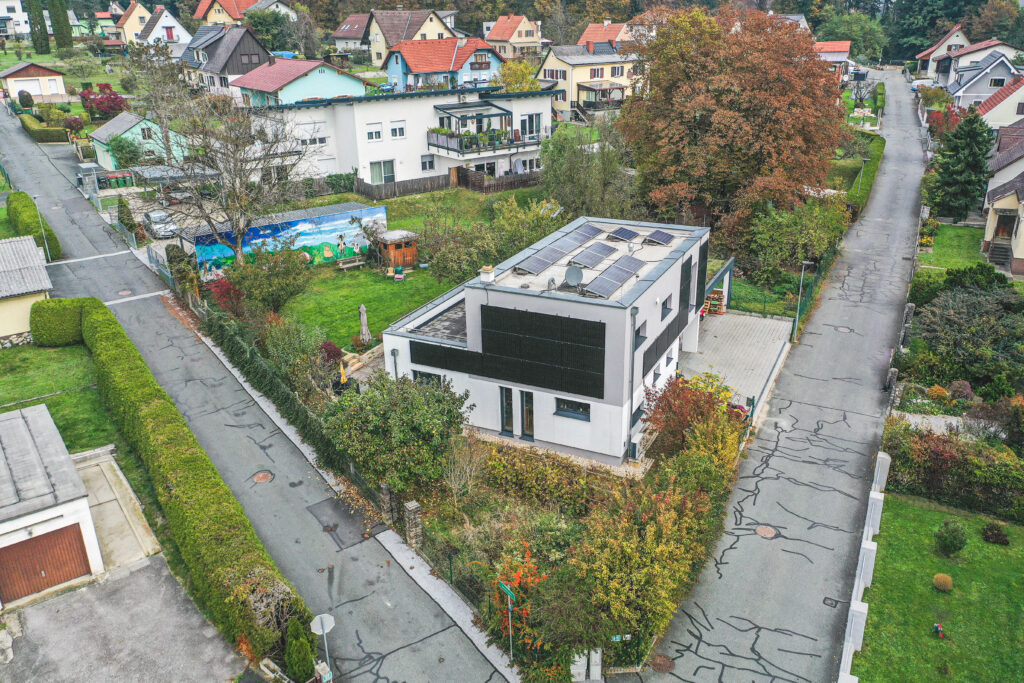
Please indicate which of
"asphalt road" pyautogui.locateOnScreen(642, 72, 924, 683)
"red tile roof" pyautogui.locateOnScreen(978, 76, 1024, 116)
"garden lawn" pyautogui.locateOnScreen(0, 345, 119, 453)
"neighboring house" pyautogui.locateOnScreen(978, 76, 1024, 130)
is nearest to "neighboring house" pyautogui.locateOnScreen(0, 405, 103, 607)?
"garden lawn" pyautogui.locateOnScreen(0, 345, 119, 453)

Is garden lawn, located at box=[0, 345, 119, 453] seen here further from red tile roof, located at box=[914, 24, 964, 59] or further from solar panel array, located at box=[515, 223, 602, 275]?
red tile roof, located at box=[914, 24, 964, 59]

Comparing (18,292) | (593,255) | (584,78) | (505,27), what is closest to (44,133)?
(18,292)

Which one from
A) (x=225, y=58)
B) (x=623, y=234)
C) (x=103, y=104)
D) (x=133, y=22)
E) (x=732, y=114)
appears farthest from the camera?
(x=133, y=22)

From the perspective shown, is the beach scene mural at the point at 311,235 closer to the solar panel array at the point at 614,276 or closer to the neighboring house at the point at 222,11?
the solar panel array at the point at 614,276

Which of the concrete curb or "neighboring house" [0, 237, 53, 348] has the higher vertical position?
"neighboring house" [0, 237, 53, 348]

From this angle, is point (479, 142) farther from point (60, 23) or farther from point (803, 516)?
point (60, 23)

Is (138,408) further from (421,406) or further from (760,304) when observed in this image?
(760,304)
